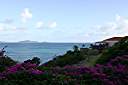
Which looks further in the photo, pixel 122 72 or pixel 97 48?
pixel 97 48

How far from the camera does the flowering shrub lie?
1670cm

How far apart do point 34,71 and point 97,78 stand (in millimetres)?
2524

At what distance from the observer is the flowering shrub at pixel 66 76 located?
16.7m

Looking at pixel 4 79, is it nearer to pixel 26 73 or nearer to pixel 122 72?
pixel 26 73

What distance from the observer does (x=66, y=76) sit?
58.1 feet

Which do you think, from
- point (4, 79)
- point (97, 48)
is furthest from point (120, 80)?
point (97, 48)

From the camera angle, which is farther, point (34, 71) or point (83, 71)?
point (83, 71)

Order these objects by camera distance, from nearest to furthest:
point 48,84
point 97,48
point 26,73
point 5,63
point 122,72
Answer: point 48,84 → point 26,73 → point 122,72 → point 5,63 → point 97,48

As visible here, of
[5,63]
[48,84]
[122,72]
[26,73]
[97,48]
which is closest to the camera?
[48,84]

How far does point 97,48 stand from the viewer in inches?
1681

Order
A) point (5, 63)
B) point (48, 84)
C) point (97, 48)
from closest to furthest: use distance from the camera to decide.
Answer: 1. point (48, 84)
2. point (5, 63)
3. point (97, 48)

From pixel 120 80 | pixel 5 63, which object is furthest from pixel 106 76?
pixel 5 63

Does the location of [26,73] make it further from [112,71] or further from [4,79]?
[112,71]

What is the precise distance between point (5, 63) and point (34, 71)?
704 centimetres
